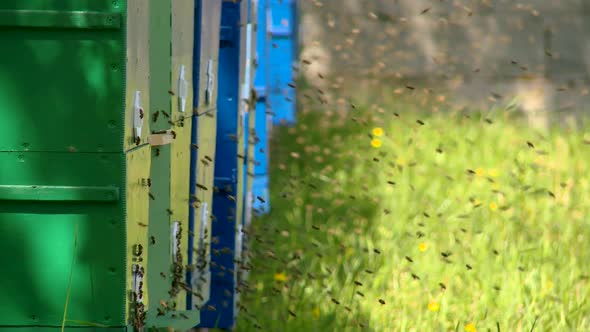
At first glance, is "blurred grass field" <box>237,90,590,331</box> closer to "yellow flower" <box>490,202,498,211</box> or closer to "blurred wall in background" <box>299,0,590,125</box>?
"yellow flower" <box>490,202,498,211</box>

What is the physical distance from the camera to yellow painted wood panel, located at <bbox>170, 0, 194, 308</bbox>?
3957 mm

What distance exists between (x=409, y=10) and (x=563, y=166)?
14.6 ft

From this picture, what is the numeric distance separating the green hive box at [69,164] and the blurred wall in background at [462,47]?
8172 mm

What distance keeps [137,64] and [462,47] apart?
8.98 metres

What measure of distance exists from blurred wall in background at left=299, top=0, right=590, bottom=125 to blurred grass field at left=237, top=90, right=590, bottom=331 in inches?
61.2

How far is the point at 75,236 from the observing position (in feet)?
10.0

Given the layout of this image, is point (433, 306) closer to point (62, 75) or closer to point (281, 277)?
point (281, 277)

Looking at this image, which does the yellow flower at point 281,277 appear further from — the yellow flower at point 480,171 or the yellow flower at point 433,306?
the yellow flower at point 480,171

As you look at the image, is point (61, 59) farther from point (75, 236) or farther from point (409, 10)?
point (409, 10)

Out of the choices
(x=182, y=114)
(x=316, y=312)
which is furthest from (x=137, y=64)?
(x=316, y=312)

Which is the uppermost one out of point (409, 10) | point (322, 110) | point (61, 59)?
point (61, 59)

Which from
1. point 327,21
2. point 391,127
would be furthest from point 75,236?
point 327,21

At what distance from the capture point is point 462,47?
466 inches

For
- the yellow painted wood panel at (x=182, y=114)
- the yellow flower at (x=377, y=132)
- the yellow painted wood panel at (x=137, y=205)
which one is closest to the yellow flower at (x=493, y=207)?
the yellow flower at (x=377, y=132)
